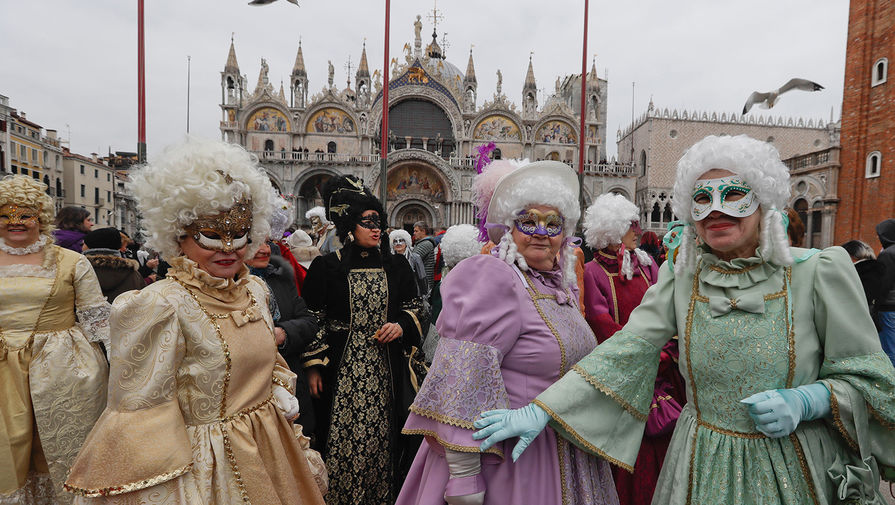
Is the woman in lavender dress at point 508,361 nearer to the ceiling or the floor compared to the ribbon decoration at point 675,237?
nearer to the floor

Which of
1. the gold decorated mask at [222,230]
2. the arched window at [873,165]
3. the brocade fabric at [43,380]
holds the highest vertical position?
the arched window at [873,165]

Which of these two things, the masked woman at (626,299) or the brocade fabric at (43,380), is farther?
the brocade fabric at (43,380)

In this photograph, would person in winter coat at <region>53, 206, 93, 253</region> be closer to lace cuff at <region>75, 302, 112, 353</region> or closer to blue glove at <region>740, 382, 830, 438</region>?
lace cuff at <region>75, 302, 112, 353</region>

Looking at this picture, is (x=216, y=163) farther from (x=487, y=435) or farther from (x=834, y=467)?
(x=834, y=467)

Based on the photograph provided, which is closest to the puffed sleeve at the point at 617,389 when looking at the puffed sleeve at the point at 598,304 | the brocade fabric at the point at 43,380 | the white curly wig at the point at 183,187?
the puffed sleeve at the point at 598,304

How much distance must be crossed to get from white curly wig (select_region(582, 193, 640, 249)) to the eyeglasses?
1777mm

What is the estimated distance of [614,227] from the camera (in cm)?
374

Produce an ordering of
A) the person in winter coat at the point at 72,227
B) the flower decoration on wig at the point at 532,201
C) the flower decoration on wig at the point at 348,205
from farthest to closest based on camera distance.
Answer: the person in winter coat at the point at 72,227
the flower decoration on wig at the point at 348,205
the flower decoration on wig at the point at 532,201

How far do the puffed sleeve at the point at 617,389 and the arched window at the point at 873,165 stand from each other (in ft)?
60.0

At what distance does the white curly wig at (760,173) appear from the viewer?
1719mm

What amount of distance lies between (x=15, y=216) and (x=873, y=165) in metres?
20.8

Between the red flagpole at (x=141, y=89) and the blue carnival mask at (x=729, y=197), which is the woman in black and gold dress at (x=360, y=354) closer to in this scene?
the blue carnival mask at (x=729, y=197)

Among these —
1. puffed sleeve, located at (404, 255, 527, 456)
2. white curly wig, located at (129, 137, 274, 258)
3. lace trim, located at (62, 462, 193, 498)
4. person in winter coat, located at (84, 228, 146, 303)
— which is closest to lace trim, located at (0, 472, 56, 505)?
person in winter coat, located at (84, 228, 146, 303)

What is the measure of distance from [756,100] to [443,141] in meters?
27.9
